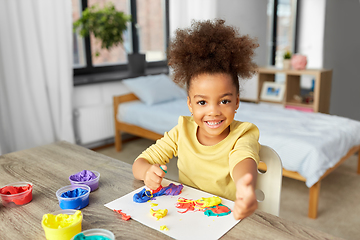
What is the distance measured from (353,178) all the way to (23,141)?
271cm

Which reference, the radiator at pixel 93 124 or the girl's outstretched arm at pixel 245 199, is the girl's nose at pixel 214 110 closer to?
the girl's outstretched arm at pixel 245 199

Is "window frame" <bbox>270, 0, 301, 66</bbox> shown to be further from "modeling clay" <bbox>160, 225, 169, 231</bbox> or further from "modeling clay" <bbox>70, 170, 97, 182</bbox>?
"modeling clay" <bbox>160, 225, 169, 231</bbox>

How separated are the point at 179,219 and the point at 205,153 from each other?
297 mm

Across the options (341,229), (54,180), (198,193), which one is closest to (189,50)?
(198,193)

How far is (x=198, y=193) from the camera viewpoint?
0.99 m

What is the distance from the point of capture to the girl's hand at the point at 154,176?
3.11 feet

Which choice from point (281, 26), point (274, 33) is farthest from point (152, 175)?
point (281, 26)

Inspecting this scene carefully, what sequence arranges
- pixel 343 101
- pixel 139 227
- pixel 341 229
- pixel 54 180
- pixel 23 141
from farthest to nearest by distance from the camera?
pixel 343 101 < pixel 23 141 < pixel 341 229 < pixel 54 180 < pixel 139 227

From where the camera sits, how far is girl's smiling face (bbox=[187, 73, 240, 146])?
94 cm

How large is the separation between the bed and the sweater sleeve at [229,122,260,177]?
3.33 ft

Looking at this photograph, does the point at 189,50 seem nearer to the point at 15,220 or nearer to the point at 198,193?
the point at 198,193

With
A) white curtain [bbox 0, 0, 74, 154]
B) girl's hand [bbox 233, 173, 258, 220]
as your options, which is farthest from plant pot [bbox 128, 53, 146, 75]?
girl's hand [bbox 233, 173, 258, 220]

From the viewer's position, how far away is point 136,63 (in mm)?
3430

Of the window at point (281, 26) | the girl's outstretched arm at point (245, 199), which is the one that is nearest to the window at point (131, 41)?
the window at point (281, 26)
